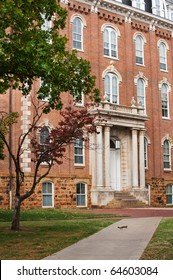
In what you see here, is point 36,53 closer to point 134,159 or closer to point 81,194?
point 81,194

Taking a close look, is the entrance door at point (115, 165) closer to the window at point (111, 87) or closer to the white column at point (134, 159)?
the white column at point (134, 159)

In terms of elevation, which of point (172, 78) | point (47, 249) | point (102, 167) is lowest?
point (47, 249)

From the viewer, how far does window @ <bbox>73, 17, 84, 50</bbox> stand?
35.1 meters

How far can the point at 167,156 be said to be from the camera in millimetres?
39688

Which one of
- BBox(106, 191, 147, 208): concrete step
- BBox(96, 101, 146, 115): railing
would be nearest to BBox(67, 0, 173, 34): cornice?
BBox(96, 101, 146, 115): railing

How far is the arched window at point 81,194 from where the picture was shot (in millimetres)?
33062

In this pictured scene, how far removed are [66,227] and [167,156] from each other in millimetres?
23441

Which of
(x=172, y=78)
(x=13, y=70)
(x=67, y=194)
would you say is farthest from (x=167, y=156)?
(x=13, y=70)

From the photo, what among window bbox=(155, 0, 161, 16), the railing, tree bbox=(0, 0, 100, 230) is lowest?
tree bbox=(0, 0, 100, 230)

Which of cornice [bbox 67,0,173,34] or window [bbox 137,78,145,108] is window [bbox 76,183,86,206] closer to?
window [bbox 137,78,145,108]

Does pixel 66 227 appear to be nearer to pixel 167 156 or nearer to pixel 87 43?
pixel 87 43

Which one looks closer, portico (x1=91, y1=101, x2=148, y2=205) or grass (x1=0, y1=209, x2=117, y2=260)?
grass (x1=0, y1=209, x2=117, y2=260)

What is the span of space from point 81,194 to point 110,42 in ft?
40.4

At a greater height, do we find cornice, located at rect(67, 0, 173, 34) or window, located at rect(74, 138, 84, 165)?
cornice, located at rect(67, 0, 173, 34)
